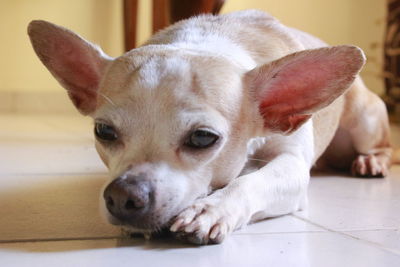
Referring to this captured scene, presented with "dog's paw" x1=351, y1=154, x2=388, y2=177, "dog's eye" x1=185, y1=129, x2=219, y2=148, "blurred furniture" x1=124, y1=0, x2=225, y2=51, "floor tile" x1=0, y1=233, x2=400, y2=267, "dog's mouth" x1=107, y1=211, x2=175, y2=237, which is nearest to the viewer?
"floor tile" x1=0, y1=233, x2=400, y2=267

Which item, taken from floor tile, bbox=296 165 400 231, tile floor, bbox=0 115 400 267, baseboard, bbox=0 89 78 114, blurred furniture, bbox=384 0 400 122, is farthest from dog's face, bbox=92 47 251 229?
baseboard, bbox=0 89 78 114

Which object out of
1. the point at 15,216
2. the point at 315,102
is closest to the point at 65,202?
the point at 15,216

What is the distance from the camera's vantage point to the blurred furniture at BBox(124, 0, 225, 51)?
2.75 metres

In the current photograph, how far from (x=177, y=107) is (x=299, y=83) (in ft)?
1.20

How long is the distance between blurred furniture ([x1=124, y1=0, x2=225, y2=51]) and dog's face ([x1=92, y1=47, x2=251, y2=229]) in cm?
132

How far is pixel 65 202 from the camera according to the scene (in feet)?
5.21

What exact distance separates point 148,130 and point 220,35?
0.57m

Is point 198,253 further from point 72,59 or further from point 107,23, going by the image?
point 107,23

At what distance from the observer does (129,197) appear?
Result: 3.74 feet

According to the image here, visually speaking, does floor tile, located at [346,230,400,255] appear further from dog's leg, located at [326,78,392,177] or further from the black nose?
dog's leg, located at [326,78,392,177]

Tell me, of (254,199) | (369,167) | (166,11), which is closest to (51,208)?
(254,199)

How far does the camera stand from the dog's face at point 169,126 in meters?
1.22

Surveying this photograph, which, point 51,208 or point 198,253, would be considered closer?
point 198,253

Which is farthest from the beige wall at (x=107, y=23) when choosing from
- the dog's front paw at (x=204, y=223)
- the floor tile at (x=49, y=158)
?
the dog's front paw at (x=204, y=223)
